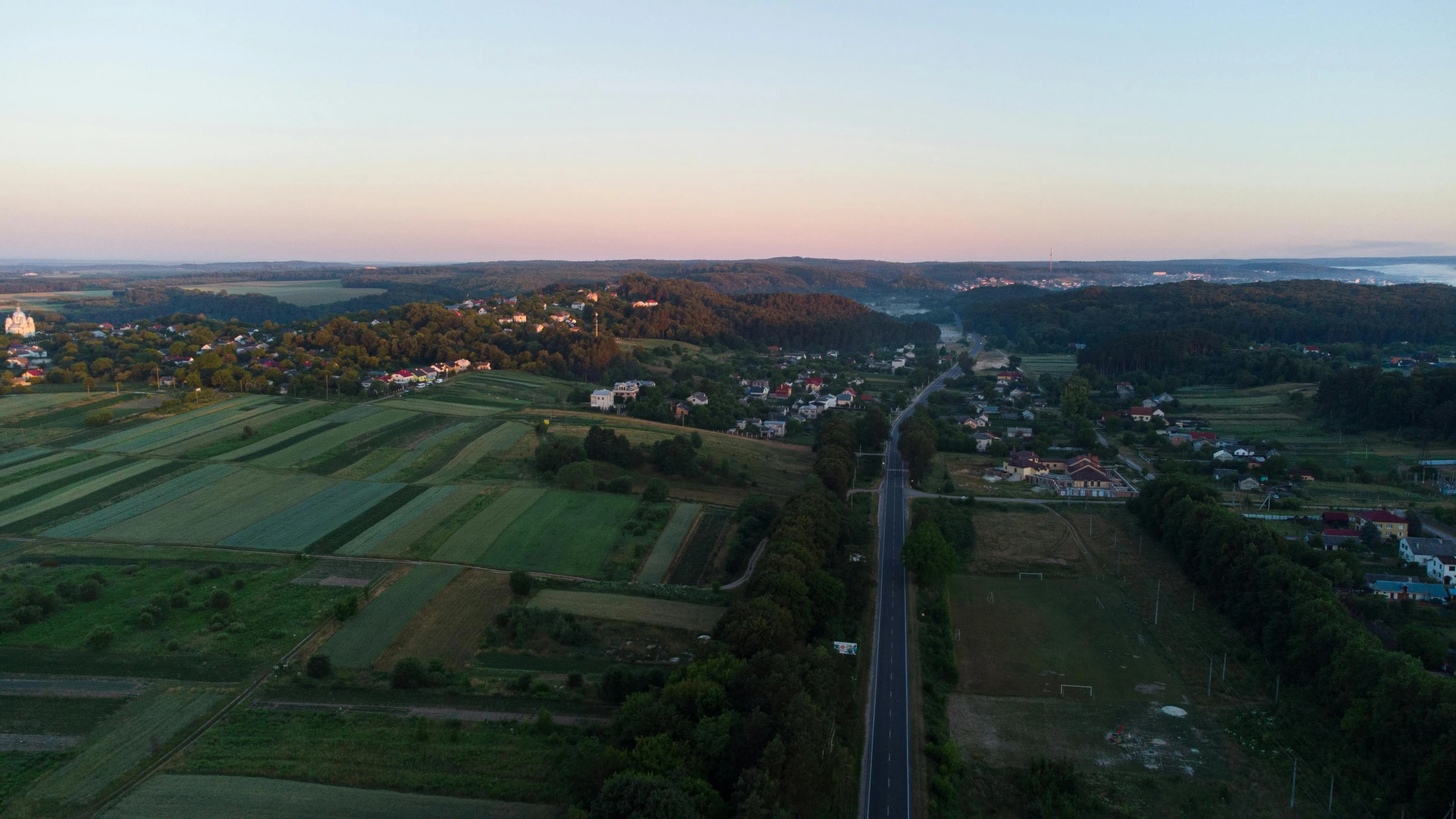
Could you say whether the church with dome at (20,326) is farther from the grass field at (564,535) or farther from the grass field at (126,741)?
the grass field at (126,741)

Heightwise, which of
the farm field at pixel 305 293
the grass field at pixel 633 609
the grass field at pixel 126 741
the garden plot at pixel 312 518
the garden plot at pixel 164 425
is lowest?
the grass field at pixel 633 609

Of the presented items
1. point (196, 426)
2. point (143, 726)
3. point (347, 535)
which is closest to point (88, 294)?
point (196, 426)

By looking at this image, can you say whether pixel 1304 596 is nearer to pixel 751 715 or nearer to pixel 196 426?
pixel 751 715

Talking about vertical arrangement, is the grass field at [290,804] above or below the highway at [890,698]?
above

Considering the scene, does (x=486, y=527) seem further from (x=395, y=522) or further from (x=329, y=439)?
(x=329, y=439)

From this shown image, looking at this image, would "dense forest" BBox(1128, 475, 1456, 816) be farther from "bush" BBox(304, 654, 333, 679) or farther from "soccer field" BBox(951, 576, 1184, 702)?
"bush" BBox(304, 654, 333, 679)

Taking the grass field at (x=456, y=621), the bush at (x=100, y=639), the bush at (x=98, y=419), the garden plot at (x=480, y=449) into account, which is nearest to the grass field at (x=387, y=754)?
the grass field at (x=456, y=621)
